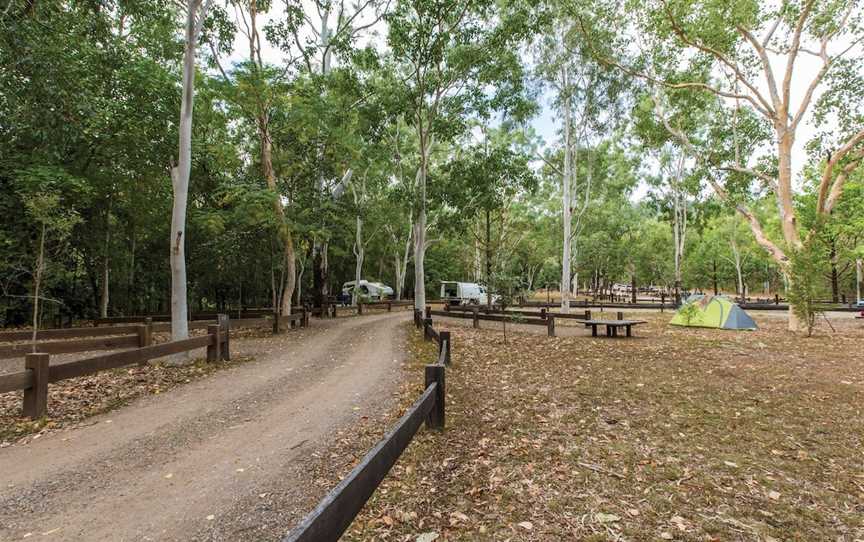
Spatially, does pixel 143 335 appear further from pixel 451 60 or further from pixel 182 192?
pixel 451 60

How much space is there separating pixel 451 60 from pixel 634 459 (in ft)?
49.6

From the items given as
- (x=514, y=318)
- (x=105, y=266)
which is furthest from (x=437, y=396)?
(x=105, y=266)

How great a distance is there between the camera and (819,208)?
47.3 feet

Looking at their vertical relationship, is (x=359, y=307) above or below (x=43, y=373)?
below

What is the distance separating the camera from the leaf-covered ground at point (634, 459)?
9.70ft

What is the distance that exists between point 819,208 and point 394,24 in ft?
54.3

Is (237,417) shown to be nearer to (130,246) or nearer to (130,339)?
(130,339)

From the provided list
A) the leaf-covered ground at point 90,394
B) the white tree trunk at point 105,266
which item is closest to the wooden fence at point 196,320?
the white tree trunk at point 105,266

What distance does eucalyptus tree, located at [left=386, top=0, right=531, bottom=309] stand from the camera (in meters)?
14.4

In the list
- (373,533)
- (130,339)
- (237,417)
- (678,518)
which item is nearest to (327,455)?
(373,533)

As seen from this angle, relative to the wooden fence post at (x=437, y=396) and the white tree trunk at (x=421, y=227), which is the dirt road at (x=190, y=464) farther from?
the white tree trunk at (x=421, y=227)

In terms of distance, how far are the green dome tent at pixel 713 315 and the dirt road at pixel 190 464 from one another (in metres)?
14.3

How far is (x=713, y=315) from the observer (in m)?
15.8

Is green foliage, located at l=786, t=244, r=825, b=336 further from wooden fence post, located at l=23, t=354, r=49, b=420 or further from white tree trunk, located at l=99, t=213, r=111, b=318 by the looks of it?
white tree trunk, located at l=99, t=213, r=111, b=318
